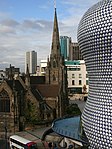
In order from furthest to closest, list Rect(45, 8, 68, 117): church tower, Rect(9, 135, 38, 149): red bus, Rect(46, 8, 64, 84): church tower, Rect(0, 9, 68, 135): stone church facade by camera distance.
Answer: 1. Rect(46, 8, 64, 84): church tower
2. Rect(45, 8, 68, 117): church tower
3. Rect(0, 9, 68, 135): stone church facade
4. Rect(9, 135, 38, 149): red bus

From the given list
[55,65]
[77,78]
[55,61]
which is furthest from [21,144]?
[77,78]

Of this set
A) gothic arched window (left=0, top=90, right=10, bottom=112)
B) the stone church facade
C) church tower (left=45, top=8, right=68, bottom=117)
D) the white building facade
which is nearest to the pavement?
the stone church facade

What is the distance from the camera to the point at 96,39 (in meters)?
33.1

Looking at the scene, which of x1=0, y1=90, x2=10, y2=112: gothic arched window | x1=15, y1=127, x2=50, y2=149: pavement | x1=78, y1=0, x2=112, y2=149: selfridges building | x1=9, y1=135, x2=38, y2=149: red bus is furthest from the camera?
x1=0, y1=90, x2=10, y2=112: gothic arched window

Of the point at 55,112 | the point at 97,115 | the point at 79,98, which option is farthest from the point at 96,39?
the point at 79,98

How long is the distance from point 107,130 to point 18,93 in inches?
1120

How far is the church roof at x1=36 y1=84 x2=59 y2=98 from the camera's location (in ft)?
210

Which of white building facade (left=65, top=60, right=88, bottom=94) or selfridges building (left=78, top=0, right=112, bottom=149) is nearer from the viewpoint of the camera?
selfridges building (left=78, top=0, right=112, bottom=149)

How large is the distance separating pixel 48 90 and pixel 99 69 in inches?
1275

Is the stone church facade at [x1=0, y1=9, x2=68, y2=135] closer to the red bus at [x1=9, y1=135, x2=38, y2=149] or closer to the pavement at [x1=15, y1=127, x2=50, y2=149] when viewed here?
the pavement at [x1=15, y1=127, x2=50, y2=149]

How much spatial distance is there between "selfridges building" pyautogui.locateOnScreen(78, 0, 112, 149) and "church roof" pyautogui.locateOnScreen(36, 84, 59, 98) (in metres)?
28.3

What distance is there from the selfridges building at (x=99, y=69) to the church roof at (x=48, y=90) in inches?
1113

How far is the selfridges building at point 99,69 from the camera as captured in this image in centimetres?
3241

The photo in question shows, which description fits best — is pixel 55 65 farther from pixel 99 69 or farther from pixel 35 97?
pixel 99 69
